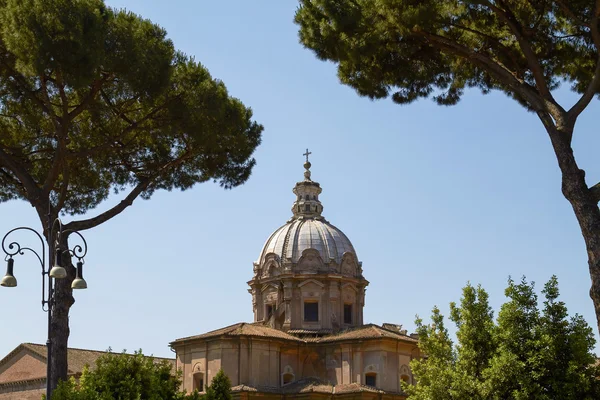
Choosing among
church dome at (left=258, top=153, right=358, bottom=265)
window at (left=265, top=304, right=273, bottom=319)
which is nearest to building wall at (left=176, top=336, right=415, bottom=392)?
window at (left=265, top=304, right=273, bottom=319)

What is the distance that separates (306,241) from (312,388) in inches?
344

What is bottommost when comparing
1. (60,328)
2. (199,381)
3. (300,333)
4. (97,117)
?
(199,381)

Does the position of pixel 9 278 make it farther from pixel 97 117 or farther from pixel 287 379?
pixel 287 379

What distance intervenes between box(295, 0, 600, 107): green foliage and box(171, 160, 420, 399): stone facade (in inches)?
930

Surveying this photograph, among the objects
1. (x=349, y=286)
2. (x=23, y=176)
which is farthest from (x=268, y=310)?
(x=23, y=176)

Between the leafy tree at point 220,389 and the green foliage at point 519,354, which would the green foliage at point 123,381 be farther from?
the green foliage at point 519,354

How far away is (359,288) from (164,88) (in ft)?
94.6

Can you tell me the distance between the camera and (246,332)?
42.6 metres

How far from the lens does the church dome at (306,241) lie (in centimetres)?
4766

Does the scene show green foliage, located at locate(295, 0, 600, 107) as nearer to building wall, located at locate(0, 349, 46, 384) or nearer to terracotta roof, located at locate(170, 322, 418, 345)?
→ terracotta roof, located at locate(170, 322, 418, 345)

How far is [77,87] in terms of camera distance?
63.4 ft

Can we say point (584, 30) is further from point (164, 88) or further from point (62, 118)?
point (62, 118)

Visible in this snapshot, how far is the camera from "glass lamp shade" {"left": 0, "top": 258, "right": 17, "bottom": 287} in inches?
651

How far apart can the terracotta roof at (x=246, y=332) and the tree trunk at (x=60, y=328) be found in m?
22.5
